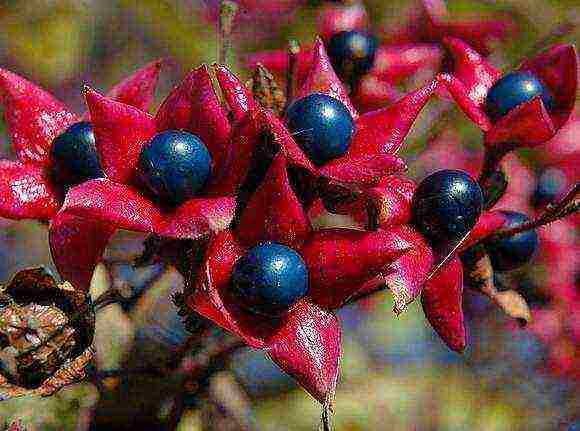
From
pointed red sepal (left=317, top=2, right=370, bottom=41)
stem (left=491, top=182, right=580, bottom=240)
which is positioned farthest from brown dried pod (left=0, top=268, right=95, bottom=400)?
pointed red sepal (left=317, top=2, right=370, bottom=41)

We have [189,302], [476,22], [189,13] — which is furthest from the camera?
[189,13]

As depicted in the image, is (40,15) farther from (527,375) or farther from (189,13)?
(527,375)

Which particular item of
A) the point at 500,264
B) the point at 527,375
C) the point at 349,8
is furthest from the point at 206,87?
the point at 527,375

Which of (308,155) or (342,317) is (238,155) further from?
(342,317)

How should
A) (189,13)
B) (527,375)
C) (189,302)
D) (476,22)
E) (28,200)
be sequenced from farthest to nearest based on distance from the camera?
1. (189,13)
2. (527,375)
3. (476,22)
4. (28,200)
5. (189,302)

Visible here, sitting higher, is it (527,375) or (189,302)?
(189,302)

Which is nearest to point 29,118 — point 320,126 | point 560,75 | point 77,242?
point 77,242

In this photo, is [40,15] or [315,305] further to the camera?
[40,15]

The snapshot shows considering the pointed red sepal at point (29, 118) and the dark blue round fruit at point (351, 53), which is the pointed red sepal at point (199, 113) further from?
the dark blue round fruit at point (351, 53)
